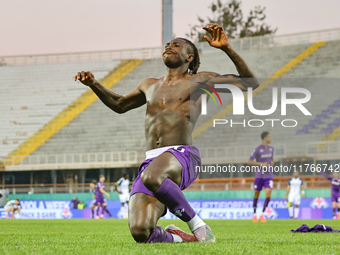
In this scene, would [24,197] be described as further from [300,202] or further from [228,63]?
[228,63]

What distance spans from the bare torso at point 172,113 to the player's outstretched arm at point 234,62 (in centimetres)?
28

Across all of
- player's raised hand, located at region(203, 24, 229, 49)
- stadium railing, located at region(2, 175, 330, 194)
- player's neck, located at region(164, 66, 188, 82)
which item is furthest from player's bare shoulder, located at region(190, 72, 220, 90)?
stadium railing, located at region(2, 175, 330, 194)

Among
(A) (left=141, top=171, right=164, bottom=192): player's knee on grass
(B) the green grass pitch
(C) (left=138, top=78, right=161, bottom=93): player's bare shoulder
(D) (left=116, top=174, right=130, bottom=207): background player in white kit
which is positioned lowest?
(D) (left=116, top=174, right=130, bottom=207): background player in white kit

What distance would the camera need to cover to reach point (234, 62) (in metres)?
4.93

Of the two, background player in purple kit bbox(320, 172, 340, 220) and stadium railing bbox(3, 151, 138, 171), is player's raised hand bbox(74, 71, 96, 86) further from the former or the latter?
stadium railing bbox(3, 151, 138, 171)

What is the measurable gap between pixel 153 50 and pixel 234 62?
111 feet

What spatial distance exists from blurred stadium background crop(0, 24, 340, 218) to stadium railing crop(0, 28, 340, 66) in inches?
2.7

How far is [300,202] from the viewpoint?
65.2 ft

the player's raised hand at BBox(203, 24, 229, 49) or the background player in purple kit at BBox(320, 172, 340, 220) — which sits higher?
the player's raised hand at BBox(203, 24, 229, 49)

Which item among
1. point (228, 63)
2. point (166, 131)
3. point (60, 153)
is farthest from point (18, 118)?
point (166, 131)

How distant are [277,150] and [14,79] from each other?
70.3 feet

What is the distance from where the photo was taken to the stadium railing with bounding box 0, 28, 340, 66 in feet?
116

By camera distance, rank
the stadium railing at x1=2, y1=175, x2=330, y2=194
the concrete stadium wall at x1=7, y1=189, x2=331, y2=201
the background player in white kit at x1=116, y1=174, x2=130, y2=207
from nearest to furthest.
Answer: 1. the concrete stadium wall at x1=7, y1=189, x2=331, y2=201
2. the stadium railing at x1=2, y1=175, x2=330, y2=194
3. the background player in white kit at x1=116, y1=174, x2=130, y2=207

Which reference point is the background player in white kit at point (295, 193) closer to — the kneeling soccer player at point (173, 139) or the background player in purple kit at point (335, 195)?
the background player in purple kit at point (335, 195)
